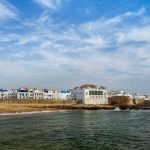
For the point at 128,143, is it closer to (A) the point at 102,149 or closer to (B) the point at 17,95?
(A) the point at 102,149

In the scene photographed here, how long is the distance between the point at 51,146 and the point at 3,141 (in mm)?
6686

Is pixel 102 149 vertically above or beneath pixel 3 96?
beneath

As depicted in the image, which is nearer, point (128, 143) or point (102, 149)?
point (102, 149)

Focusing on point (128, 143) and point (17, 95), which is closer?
point (128, 143)

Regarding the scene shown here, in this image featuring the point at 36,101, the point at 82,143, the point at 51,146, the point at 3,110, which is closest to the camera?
the point at 51,146

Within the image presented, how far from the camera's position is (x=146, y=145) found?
32.9 m

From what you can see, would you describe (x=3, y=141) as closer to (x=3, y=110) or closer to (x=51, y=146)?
(x=51, y=146)

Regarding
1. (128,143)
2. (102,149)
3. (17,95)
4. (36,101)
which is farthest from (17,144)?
(17,95)

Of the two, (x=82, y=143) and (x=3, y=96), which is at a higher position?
(x=3, y=96)

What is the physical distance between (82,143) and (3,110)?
3510 inches

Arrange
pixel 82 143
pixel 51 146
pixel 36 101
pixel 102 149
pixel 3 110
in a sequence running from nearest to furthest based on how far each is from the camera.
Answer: pixel 102 149, pixel 51 146, pixel 82 143, pixel 3 110, pixel 36 101

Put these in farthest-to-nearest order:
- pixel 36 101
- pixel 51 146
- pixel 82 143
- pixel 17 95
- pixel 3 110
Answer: pixel 17 95 < pixel 36 101 < pixel 3 110 < pixel 82 143 < pixel 51 146

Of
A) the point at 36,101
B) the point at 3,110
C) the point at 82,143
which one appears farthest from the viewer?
the point at 36,101

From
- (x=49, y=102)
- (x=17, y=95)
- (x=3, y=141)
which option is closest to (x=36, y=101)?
(x=49, y=102)
